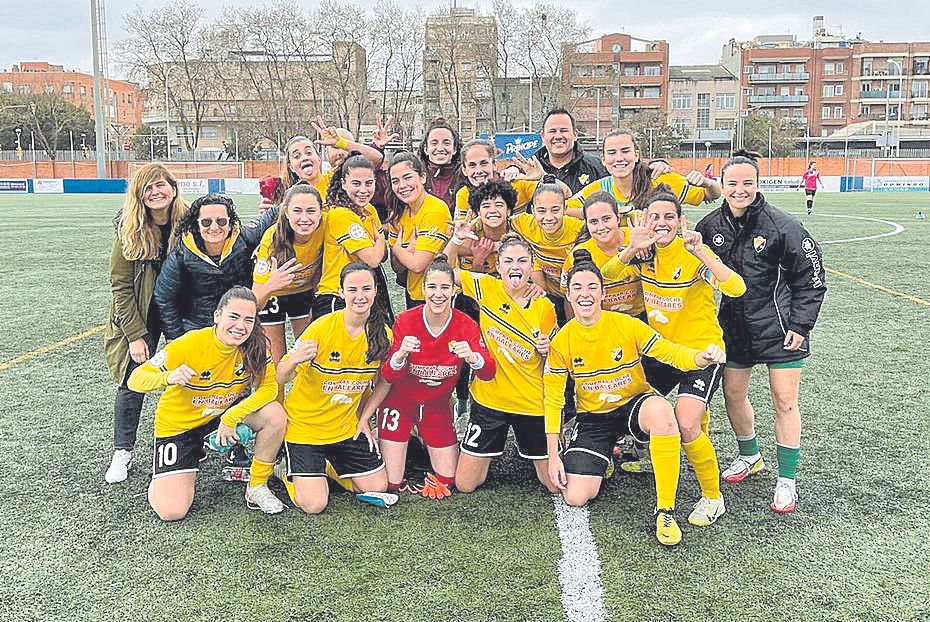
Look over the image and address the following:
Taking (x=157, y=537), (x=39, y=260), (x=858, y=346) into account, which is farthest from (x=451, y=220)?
(x=39, y=260)

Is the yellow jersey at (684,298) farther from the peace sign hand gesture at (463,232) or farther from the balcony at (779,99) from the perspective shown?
the balcony at (779,99)

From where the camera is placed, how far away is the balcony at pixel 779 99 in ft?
290

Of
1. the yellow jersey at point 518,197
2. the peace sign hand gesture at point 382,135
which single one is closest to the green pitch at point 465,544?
the yellow jersey at point 518,197

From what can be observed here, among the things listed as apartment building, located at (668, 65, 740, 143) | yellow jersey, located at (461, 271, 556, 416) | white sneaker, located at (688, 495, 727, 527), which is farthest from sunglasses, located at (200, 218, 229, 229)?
apartment building, located at (668, 65, 740, 143)

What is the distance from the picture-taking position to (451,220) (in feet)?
16.2

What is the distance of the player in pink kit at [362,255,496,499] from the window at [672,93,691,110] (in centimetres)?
9021

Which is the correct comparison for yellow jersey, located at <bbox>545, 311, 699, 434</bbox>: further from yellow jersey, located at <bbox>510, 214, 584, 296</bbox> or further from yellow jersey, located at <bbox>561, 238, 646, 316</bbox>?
yellow jersey, located at <bbox>510, 214, 584, 296</bbox>

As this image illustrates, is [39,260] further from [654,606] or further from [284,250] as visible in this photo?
[654,606]

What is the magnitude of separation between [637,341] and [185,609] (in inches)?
92.5

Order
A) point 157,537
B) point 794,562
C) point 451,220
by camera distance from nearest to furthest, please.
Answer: point 794,562, point 157,537, point 451,220

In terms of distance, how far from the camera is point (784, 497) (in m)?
4.01

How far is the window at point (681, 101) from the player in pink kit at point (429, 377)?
3551 inches

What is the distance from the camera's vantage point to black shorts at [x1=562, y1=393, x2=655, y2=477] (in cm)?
410

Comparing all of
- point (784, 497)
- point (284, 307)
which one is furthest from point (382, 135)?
point (784, 497)
